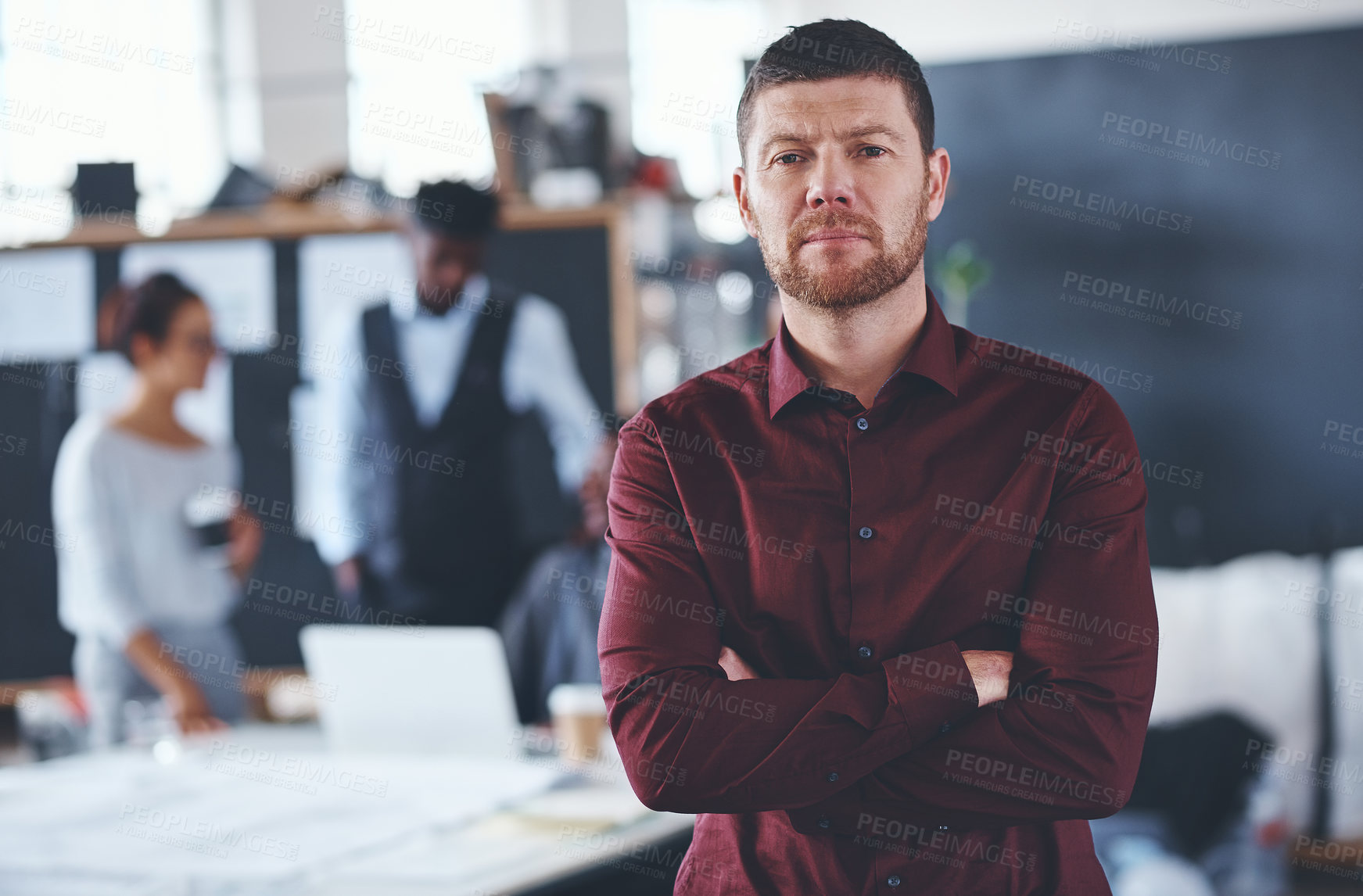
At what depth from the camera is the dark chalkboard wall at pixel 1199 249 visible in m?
3.58

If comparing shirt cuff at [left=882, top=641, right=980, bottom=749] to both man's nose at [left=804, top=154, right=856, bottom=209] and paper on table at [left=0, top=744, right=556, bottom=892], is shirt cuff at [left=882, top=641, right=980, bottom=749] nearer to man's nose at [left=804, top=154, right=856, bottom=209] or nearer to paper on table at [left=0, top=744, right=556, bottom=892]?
man's nose at [left=804, top=154, right=856, bottom=209]

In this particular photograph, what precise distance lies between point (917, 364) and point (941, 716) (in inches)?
14.0

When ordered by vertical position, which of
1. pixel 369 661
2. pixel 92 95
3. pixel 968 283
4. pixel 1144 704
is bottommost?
pixel 369 661

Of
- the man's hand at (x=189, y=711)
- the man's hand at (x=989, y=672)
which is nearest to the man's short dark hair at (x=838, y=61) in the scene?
the man's hand at (x=989, y=672)

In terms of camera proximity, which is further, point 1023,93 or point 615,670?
point 1023,93

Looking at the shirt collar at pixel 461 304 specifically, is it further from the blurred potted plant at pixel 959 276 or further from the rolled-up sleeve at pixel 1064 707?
the rolled-up sleeve at pixel 1064 707

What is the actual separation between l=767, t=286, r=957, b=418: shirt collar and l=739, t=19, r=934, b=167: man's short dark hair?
18cm

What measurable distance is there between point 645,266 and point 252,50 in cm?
275

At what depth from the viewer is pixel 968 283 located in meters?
3.80

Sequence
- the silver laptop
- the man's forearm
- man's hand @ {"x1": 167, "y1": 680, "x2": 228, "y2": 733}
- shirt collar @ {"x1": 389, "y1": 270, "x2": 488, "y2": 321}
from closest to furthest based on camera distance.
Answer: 1. the man's forearm
2. the silver laptop
3. man's hand @ {"x1": 167, "y1": 680, "x2": 228, "y2": 733}
4. shirt collar @ {"x1": 389, "y1": 270, "x2": 488, "y2": 321}

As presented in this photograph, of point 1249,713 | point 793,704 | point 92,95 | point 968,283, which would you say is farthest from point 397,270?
point 793,704

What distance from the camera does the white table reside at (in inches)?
57.6

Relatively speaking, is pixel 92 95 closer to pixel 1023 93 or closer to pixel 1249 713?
pixel 1023 93

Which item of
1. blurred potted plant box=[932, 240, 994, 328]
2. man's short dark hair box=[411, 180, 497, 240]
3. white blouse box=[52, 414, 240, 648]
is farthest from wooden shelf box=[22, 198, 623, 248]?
white blouse box=[52, 414, 240, 648]
